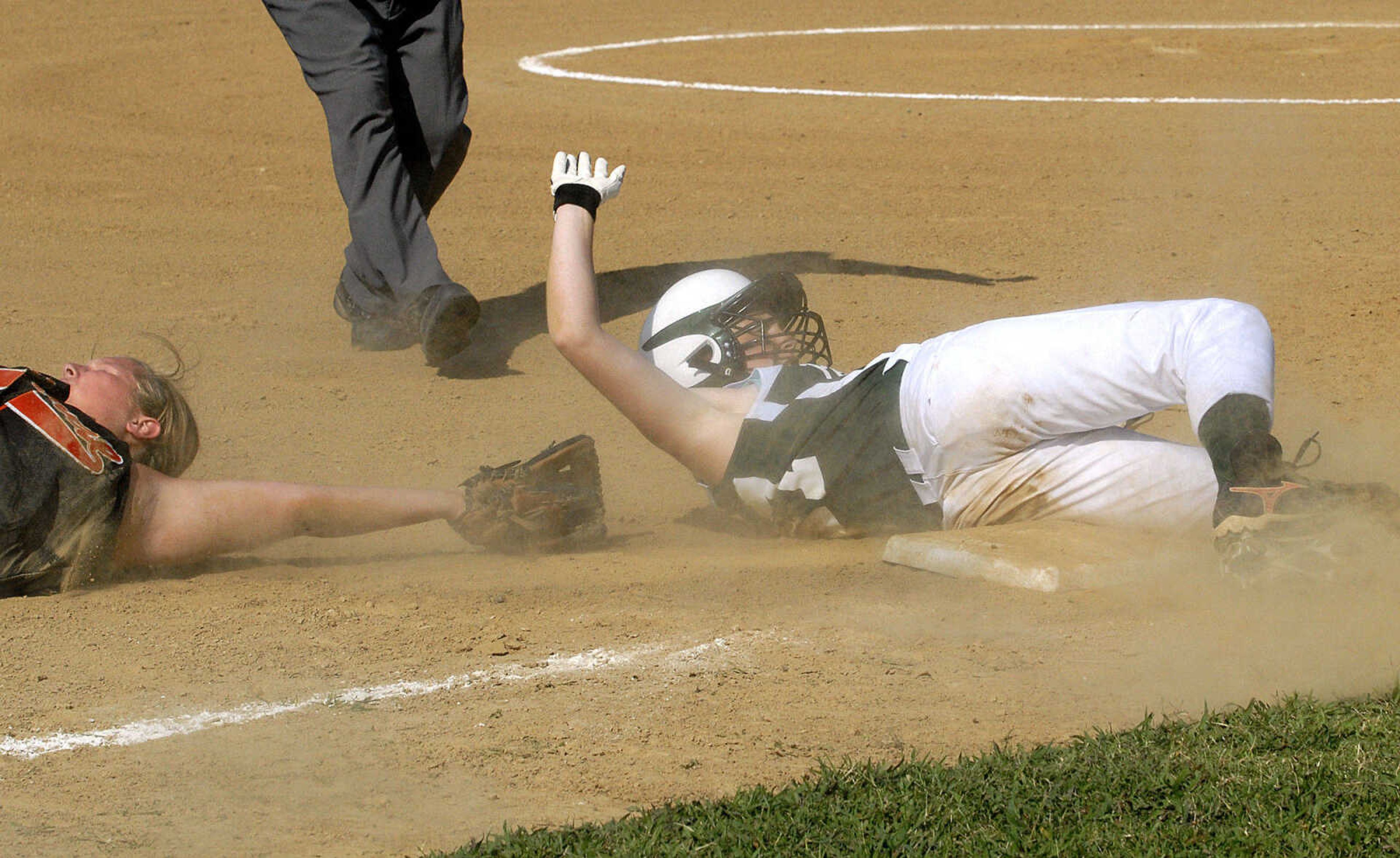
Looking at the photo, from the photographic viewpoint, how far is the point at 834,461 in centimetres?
433

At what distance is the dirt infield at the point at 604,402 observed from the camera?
319 centimetres

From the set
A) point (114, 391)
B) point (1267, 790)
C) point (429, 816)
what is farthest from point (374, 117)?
point (1267, 790)

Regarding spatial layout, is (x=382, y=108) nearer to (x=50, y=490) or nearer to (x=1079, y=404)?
(x=50, y=490)

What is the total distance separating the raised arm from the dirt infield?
34 centimetres

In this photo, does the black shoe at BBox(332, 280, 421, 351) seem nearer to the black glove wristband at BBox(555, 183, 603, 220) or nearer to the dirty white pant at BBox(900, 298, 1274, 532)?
the black glove wristband at BBox(555, 183, 603, 220)

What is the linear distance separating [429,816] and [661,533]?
191cm

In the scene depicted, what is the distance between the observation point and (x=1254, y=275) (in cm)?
728

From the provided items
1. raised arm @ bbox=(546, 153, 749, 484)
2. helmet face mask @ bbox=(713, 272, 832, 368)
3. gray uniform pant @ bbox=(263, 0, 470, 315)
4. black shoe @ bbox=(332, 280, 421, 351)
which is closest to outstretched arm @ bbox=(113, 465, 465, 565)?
raised arm @ bbox=(546, 153, 749, 484)

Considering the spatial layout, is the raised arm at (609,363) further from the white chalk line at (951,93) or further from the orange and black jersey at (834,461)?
the white chalk line at (951,93)

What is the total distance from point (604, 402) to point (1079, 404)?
99.9 inches

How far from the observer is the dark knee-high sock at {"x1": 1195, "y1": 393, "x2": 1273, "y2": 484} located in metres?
3.59

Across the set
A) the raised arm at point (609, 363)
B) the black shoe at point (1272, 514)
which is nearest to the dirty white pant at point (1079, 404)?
the black shoe at point (1272, 514)

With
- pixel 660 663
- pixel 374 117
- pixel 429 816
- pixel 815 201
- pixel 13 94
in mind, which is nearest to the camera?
pixel 429 816

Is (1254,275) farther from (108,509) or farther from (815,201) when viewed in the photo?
(108,509)
